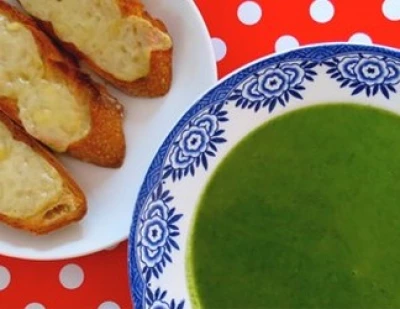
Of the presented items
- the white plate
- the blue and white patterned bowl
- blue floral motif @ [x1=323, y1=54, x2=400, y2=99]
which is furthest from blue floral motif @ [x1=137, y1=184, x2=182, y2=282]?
blue floral motif @ [x1=323, y1=54, x2=400, y2=99]

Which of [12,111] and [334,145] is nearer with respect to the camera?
[334,145]

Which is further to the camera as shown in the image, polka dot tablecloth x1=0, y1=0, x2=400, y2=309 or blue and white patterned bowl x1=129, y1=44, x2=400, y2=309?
polka dot tablecloth x1=0, y1=0, x2=400, y2=309

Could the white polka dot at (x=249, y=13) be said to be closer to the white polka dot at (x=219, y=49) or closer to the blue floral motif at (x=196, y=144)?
the white polka dot at (x=219, y=49)

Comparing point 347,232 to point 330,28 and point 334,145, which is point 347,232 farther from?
point 330,28

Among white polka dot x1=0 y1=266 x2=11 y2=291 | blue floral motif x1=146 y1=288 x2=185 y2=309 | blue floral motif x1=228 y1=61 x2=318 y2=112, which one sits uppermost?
blue floral motif x1=228 y1=61 x2=318 y2=112

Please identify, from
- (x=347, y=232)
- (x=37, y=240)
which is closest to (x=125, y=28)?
(x=37, y=240)

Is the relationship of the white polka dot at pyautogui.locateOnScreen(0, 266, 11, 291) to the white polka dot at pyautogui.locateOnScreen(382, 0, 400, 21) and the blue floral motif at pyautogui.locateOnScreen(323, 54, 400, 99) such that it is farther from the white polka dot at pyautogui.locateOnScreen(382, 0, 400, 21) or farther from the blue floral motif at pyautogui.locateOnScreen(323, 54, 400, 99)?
the white polka dot at pyautogui.locateOnScreen(382, 0, 400, 21)

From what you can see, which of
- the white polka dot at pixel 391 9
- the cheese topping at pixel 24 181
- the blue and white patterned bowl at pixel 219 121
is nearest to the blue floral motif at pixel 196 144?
the blue and white patterned bowl at pixel 219 121

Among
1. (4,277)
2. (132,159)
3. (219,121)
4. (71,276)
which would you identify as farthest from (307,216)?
(4,277)
